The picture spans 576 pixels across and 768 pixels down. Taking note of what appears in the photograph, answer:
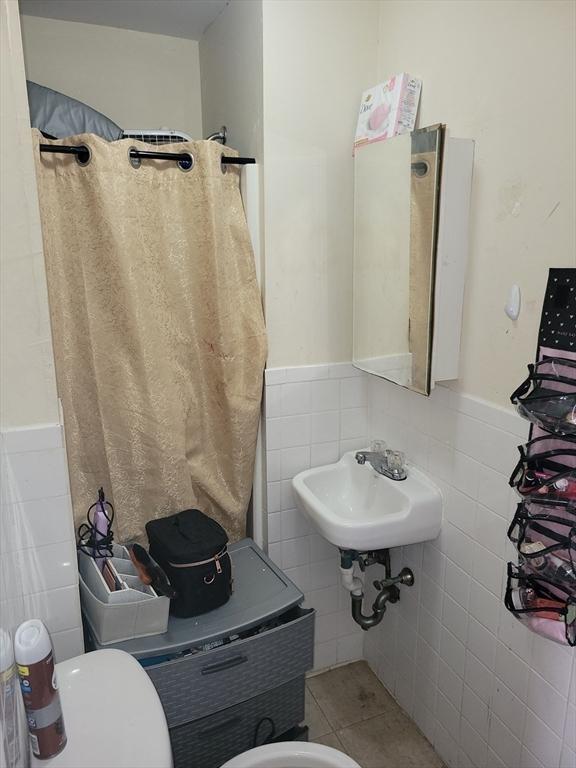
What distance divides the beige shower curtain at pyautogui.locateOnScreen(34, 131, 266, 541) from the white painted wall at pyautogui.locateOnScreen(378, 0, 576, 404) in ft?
2.16

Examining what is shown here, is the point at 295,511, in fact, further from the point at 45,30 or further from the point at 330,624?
the point at 45,30

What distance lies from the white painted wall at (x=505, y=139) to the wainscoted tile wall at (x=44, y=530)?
1089mm

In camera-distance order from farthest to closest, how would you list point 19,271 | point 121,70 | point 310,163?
1. point 121,70
2. point 310,163
3. point 19,271

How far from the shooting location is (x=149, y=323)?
170 cm

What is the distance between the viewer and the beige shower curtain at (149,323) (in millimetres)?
1599

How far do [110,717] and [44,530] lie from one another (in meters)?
0.48

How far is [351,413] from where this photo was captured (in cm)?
201

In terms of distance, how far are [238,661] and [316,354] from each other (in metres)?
0.97

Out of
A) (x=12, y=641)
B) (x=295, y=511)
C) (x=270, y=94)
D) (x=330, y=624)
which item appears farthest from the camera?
(x=330, y=624)

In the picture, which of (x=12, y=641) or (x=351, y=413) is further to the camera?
(x=351, y=413)

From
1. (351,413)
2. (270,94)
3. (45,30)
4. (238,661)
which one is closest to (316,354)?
(351,413)

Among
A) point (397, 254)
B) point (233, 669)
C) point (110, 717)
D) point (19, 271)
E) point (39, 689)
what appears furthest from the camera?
point (397, 254)

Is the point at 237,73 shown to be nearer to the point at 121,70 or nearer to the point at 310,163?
the point at 310,163

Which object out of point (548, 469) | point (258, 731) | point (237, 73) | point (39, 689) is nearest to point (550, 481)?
point (548, 469)
